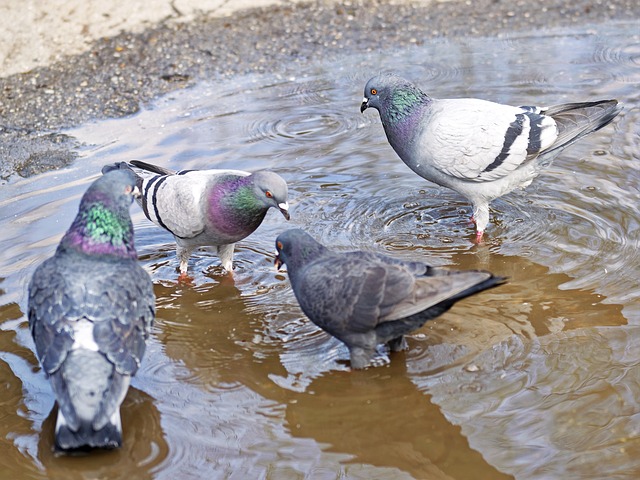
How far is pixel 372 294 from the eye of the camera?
4051mm

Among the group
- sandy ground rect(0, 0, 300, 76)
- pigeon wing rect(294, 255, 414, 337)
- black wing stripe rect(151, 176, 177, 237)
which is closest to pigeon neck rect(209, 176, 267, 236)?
black wing stripe rect(151, 176, 177, 237)

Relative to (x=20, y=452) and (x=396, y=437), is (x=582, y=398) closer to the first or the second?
(x=396, y=437)

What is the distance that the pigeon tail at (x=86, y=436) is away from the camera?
3.59 m

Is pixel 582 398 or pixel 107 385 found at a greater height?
pixel 107 385

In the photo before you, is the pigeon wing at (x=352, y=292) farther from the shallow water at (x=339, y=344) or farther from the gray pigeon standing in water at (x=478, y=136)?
the gray pigeon standing in water at (x=478, y=136)

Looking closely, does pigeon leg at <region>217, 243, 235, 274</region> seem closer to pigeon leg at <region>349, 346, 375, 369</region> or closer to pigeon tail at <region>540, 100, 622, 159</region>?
pigeon leg at <region>349, 346, 375, 369</region>

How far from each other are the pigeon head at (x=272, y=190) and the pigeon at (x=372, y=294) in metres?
0.53

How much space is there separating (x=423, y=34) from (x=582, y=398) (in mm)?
5747

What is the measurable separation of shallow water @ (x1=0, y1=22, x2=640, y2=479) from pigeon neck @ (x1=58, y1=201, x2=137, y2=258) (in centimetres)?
71

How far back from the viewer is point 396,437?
12.6ft

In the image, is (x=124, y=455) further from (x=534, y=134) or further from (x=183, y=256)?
(x=534, y=134)

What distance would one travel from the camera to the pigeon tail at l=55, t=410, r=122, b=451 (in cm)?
359

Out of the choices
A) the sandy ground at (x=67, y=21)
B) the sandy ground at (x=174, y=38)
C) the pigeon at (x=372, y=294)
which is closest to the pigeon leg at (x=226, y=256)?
the pigeon at (x=372, y=294)

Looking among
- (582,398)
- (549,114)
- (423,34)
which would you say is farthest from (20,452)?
(423,34)
